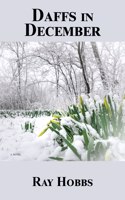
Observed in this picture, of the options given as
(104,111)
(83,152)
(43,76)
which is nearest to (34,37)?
(104,111)

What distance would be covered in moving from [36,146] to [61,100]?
108 centimetres

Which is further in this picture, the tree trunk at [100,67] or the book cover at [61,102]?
the tree trunk at [100,67]

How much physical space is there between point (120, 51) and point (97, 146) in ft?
5.10

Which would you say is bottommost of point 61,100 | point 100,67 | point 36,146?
point 36,146

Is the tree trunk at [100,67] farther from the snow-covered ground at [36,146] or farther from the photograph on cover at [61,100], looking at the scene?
the snow-covered ground at [36,146]

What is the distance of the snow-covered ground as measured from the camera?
1.99m

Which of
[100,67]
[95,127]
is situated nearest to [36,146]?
[95,127]

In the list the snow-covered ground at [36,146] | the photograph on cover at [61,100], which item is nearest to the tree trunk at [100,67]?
the photograph on cover at [61,100]

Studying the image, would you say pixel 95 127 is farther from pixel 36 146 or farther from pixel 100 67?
pixel 100 67

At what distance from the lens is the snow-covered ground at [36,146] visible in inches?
78.4

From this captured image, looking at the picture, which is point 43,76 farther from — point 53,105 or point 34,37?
point 34,37

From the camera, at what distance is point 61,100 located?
340cm

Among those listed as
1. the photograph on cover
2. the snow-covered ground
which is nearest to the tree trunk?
the photograph on cover

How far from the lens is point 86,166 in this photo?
6.48ft
